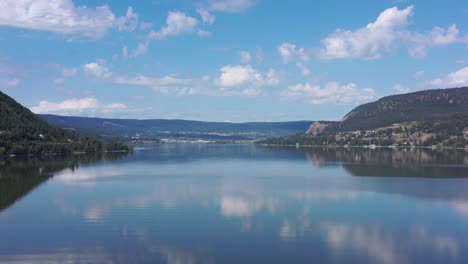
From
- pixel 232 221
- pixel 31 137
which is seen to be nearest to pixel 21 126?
pixel 31 137

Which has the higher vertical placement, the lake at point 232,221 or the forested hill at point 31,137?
the forested hill at point 31,137

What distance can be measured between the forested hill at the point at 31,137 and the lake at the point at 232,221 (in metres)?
40.2

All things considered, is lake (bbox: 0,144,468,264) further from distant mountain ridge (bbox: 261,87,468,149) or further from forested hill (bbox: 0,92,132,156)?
distant mountain ridge (bbox: 261,87,468,149)

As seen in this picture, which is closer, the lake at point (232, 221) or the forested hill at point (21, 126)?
the lake at point (232, 221)

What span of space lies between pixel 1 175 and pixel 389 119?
503ft

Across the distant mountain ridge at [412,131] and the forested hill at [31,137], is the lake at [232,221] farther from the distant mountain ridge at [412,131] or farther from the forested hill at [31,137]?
the distant mountain ridge at [412,131]

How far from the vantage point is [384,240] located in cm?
2200

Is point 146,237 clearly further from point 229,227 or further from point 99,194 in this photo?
point 99,194

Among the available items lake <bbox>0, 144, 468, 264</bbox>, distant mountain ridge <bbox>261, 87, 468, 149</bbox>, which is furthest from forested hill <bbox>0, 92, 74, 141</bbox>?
distant mountain ridge <bbox>261, 87, 468, 149</bbox>

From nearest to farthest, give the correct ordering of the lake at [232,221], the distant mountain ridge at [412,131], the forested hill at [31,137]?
the lake at [232,221]
the forested hill at [31,137]
the distant mountain ridge at [412,131]

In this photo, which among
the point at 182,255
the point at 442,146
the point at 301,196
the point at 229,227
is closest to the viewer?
the point at 182,255

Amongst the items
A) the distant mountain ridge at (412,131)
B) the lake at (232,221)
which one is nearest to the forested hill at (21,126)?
the lake at (232,221)

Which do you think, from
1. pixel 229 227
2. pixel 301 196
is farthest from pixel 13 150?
pixel 229 227

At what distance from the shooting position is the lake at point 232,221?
1969 centimetres
